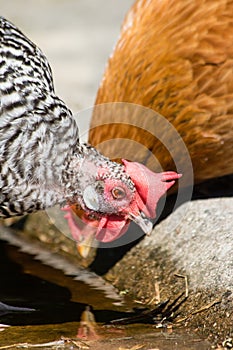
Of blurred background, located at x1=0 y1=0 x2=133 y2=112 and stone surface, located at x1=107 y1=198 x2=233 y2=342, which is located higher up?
blurred background, located at x1=0 y1=0 x2=133 y2=112

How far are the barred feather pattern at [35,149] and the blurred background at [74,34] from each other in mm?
2117

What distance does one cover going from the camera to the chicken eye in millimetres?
4207

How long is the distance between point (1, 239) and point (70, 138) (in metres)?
1.60

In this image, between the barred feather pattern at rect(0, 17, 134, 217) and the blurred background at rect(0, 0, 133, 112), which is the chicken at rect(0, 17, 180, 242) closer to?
the barred feather pattern at rect(0, 17, 134, 217)

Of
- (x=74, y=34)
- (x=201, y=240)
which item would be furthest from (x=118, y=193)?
(x=74, y=34)

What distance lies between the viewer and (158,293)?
478 centimetres

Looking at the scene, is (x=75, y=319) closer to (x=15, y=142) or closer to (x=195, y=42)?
(x=15, y=142)

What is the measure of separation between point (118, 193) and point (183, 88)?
3.79 ft

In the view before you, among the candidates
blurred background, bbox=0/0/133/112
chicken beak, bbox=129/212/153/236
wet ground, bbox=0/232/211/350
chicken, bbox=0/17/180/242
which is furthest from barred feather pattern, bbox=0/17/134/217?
blurred background, bbox=0/0/133/112

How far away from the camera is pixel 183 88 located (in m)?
5.10

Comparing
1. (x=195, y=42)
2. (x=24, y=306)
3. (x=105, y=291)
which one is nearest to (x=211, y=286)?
(x=105, y=291)

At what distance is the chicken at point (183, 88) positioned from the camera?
503 centimetres

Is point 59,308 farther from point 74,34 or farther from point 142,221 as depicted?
point 74,34

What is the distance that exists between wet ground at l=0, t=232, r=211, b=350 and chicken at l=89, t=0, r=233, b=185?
86cm
